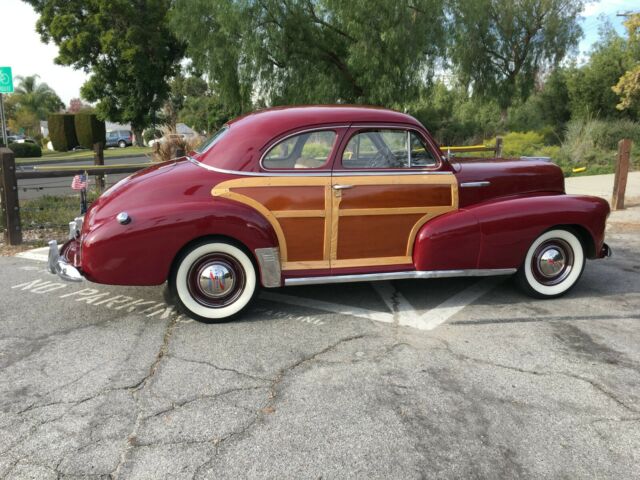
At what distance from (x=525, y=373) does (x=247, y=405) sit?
1852mm

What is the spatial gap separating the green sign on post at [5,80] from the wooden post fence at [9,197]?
34.0 feet

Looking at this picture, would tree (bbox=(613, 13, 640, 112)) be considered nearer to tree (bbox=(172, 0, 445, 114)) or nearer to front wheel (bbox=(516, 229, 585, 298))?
tree (bbox=(172, 0, 445, 114))

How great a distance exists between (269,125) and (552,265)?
2943mm

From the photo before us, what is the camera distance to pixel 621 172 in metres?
9.11

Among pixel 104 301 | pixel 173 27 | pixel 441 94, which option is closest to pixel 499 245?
pixel 104 301

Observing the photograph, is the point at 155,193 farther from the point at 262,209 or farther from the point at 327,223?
the point at 327,223

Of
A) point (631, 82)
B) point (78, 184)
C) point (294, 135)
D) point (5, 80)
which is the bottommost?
point (78, 184)

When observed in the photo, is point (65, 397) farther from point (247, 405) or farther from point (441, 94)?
point (441, 94)

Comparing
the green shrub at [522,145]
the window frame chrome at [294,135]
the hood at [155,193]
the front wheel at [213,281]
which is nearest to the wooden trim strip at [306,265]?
the front wheel at [213,281]

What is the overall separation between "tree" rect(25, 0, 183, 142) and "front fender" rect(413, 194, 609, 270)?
33.7 meters

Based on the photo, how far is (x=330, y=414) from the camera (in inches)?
114

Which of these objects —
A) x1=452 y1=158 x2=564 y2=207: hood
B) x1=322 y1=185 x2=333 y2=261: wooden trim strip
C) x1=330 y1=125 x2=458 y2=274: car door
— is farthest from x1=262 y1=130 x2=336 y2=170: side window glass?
x1=452 y1=158 x2=564 y2=207: hood

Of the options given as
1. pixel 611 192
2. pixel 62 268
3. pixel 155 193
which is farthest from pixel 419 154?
pixel 611 192

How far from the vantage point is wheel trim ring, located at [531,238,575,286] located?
15.7ft
